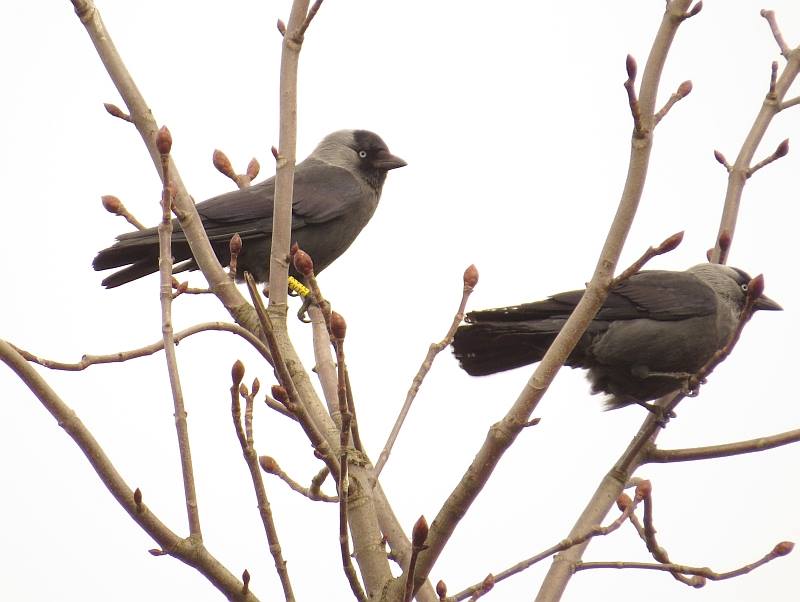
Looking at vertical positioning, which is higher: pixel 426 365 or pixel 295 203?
pixel 295 203

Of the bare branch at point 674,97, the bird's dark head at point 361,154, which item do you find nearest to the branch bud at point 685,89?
the bare branch at point 674,97

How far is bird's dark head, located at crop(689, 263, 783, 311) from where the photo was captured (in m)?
6.05

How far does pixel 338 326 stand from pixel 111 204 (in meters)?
1.50

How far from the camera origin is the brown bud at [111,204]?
140 inches

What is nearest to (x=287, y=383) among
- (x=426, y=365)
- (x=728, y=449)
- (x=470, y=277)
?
(x=426, y=365)

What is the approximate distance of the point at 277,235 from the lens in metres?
3.33

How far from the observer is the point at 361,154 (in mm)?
7523

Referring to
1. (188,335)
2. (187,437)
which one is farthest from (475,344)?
(187,437)

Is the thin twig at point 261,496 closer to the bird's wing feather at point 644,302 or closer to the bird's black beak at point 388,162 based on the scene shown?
the bird's wing feather at point 644,302

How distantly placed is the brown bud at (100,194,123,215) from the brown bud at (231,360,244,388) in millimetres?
1254

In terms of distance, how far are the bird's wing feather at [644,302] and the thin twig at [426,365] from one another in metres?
2.07

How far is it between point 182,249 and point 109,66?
110 inches

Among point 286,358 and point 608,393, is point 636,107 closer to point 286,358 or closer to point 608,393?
point 286,358

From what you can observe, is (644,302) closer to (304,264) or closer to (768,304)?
(768,304)
